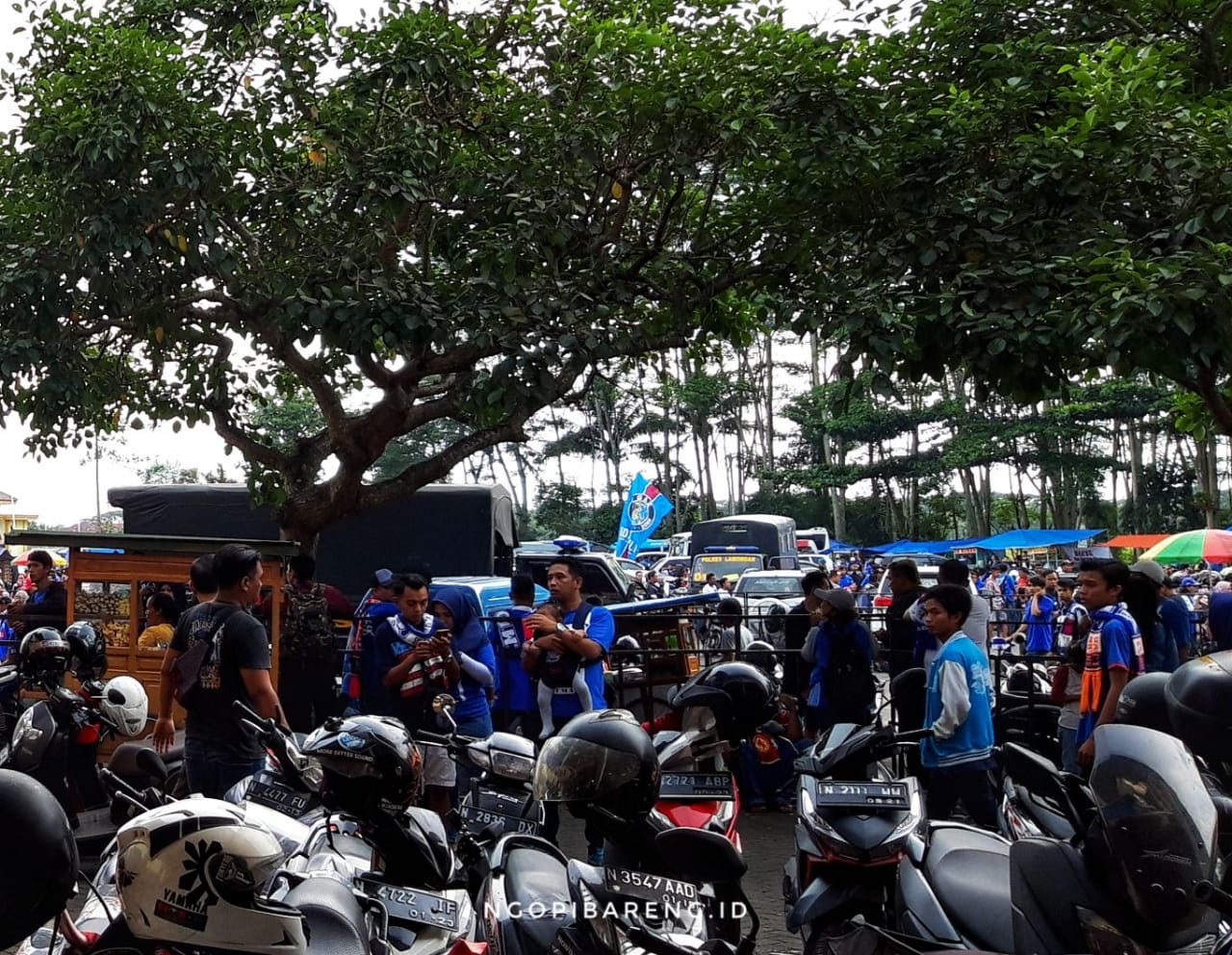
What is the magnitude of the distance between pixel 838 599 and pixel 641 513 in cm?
2145

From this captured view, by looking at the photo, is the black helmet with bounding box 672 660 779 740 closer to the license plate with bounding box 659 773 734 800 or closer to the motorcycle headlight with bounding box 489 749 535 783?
the license plate with bounding box 659 773 734 800

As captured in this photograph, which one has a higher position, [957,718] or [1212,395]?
[1212,395]

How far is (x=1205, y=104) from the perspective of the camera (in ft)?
26.9

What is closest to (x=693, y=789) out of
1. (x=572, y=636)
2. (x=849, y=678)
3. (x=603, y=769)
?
(x=603, y=769)

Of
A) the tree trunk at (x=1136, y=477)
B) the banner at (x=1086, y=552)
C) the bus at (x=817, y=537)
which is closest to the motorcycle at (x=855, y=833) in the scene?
the banner at (x=1086, y=552)

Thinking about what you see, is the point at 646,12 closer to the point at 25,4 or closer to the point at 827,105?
the point at 827,105

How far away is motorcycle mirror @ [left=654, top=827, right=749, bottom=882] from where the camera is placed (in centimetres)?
326

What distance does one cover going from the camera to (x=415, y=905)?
377 centimetres

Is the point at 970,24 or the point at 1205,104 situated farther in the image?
the point at 970,24

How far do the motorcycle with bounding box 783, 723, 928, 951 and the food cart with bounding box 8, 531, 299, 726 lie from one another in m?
4.91

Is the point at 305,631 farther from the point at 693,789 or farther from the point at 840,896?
the point at 840,896

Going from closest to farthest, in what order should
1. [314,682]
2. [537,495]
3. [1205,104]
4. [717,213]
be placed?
[1205,104], [314,682], [717,213], [537,495]

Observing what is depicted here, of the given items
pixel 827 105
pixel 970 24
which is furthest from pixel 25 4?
pixel 970 24

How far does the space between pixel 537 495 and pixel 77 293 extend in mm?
49890
